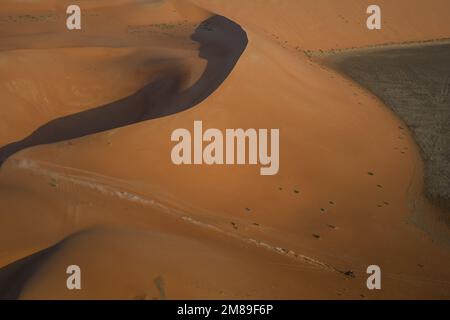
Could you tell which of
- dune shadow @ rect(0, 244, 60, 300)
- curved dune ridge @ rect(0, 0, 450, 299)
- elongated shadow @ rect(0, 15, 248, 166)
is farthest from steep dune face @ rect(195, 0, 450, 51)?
dune shadow @ rect(0, 244, 60, 300)

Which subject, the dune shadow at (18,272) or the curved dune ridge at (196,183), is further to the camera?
the curved dune ridge at (196,183)

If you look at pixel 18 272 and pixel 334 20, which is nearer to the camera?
pixel 18 272

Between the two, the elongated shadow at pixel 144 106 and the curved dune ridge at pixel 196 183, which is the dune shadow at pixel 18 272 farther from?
the elongated shadow at pixel 144 106

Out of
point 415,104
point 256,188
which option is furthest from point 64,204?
point 415,104

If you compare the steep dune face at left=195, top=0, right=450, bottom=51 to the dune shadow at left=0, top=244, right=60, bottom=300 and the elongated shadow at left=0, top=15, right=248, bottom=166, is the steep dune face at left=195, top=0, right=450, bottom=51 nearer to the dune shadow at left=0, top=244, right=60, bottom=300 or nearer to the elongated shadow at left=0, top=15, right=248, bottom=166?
the elongated shadow at left=0, top=15, right=248, bottom=166

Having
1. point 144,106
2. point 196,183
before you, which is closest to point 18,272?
point 196,183

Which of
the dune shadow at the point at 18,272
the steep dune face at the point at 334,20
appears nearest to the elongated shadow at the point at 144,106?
the dune shadow at the point at 18,272

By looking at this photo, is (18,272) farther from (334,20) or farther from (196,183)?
(334,20)
